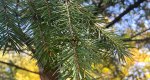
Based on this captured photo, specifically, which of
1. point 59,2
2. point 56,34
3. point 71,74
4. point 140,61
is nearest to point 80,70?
point 71,74

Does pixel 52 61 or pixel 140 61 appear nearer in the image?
pixel 52 61

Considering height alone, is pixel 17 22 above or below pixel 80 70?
above

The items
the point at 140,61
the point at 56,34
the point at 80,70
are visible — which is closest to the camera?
the point at 80,70

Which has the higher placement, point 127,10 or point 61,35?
point 127,10

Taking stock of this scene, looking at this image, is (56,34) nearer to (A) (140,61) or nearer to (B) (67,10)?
(B) (67,10)

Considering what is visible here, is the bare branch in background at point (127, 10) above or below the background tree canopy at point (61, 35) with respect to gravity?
above

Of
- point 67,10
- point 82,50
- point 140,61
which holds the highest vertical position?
point 67,10

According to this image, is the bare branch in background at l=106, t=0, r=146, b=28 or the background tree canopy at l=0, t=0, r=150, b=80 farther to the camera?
the bare branch in background at l=106, t=0, r=146, b=28

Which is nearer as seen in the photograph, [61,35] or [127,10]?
[61,35]

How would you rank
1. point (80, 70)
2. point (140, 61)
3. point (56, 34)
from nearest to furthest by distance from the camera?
point (80, 70) < point (56, 34) < point (140, 61)

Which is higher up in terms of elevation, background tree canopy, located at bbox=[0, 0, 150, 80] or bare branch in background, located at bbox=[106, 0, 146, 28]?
bare branch in background, located at bbox=[106, 0, 146, 28]

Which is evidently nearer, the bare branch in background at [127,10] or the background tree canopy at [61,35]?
the background tree canopy at [61,35]
